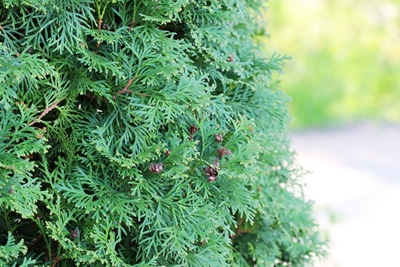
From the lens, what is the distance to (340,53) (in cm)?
537

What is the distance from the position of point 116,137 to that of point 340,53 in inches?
186

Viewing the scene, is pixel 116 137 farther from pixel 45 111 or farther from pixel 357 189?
pixel 357 189

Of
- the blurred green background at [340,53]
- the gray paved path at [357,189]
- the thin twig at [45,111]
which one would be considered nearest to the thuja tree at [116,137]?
the thin twig at [45,111]

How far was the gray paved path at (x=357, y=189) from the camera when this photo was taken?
3.04 metres

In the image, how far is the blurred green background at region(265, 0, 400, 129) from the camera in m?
5.31

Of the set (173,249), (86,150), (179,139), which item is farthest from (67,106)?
(173,249)

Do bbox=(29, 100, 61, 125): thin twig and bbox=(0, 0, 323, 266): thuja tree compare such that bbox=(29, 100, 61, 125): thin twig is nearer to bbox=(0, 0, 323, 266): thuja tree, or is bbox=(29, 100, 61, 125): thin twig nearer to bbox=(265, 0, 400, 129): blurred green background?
bbox=(0, 0, 323, 266): thuja tree

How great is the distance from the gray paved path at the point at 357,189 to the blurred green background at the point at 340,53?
33 cm

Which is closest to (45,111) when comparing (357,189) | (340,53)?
(357,189)

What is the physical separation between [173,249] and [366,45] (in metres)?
4.80

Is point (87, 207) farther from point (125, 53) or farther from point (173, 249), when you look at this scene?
point (125, 53)

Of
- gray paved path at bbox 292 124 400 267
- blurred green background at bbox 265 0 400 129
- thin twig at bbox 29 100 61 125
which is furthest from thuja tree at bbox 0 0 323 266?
blurred green background at bbox 265 0 400 129

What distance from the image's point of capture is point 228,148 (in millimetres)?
1025

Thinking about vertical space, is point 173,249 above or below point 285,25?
below
